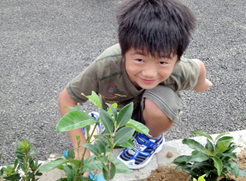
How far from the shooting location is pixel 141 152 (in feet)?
5.59

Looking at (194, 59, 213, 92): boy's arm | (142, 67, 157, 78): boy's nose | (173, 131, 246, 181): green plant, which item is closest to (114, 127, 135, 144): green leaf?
(173, 131, 246, 181): green plant

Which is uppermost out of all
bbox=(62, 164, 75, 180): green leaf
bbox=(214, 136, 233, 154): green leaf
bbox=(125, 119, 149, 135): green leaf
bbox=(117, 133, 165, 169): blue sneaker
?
bbox=(125, 119, 149, 135): green leaf

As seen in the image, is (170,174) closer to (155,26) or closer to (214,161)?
(214,161)

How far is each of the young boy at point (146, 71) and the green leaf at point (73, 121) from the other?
0.69m

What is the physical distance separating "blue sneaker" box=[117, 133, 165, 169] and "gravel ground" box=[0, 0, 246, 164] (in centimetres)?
37

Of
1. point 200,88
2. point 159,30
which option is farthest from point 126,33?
point 200,88

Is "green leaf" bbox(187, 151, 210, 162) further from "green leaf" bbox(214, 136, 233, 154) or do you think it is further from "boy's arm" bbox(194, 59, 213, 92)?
"boy's arm" bbox(194, 59, 213, 92)

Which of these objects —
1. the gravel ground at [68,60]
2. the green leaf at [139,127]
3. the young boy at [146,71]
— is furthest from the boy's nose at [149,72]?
the gravel ground at [68,60]

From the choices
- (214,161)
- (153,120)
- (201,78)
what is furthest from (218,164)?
(201,78)

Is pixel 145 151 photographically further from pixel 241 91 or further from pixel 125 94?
pixel 241 91

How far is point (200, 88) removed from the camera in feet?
6.73

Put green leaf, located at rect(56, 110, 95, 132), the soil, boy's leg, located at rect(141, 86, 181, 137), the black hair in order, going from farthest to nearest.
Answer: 1. boy's leg, located at rect(141, 86, 181, 137)
2. the soil
3. the black hair
4. green leaf, located at rect(56, 110, 95, 132)

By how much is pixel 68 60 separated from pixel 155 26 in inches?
64.7

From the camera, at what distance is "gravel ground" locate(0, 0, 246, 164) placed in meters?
2.13
